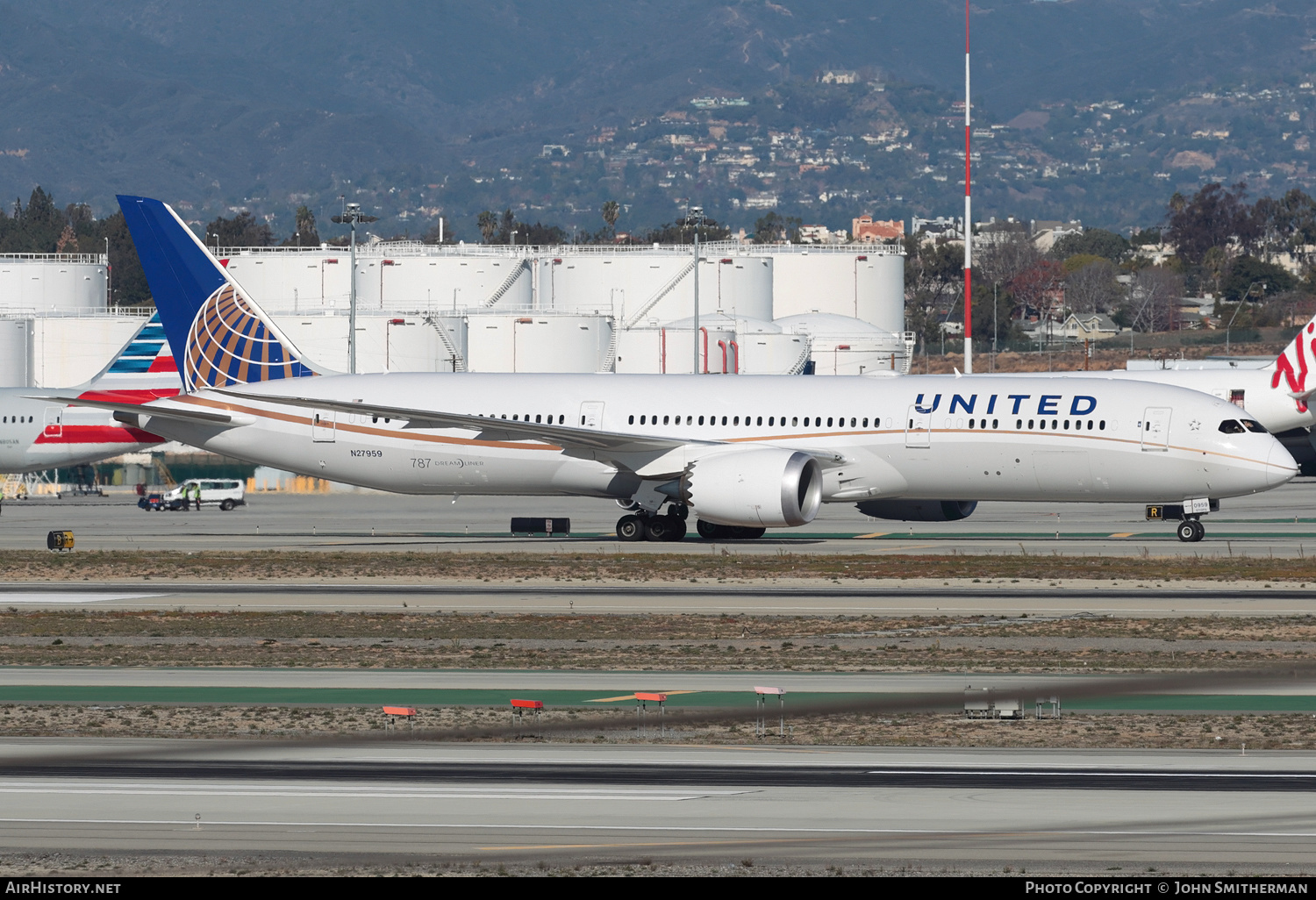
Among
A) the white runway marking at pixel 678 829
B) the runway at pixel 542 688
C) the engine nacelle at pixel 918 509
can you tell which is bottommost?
the runway at pixel 542 688

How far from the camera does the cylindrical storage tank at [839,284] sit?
420ft

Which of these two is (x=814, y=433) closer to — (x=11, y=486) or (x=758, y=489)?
(x=758, y=489)

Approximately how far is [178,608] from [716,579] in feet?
37.6

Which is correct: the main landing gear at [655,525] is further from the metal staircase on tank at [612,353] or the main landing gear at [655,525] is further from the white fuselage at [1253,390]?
the metal staircase on tank at [612,353]

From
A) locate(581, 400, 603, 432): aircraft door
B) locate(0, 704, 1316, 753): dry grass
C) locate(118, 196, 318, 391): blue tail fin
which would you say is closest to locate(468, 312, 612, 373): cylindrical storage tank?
locate(118, 196, 318, 391): blue tail fin

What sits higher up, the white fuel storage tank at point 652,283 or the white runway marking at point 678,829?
the white fuel storage tank at point 652,283

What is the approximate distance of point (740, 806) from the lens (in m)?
16.2

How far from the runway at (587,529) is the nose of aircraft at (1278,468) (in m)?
2.24

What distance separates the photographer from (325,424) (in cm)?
4934

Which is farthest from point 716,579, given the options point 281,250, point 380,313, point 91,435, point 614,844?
point 281,250

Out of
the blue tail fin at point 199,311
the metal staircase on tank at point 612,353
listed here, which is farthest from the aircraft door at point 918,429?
the metal staircase on tank at point 612,353

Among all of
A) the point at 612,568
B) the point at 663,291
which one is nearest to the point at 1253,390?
the point at 612,568

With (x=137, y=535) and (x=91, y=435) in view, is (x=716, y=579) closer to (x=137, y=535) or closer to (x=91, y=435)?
(x=137, y=535)

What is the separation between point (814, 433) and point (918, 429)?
2.74 metres
